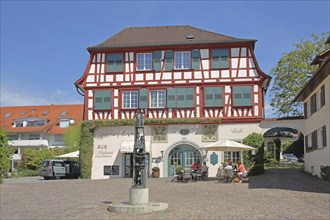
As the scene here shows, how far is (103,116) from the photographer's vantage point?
35.1 meters

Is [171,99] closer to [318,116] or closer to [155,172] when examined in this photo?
[155,172]

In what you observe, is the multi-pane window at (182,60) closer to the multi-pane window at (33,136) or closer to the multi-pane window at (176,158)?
the multi-pane window at (176,158)

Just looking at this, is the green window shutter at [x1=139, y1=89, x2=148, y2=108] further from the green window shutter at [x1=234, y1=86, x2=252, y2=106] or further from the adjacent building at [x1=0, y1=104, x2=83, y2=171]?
the adjacent building at [x1=0, y1=104, x2=83, y2=171]

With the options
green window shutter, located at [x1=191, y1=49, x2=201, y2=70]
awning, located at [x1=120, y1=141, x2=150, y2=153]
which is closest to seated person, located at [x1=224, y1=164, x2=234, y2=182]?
awning, located at [x1=120, y1=141, x2=150, y2=153]

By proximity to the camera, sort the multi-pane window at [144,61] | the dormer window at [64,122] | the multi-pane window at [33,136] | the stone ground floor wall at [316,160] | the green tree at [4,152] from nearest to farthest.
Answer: the stone ground floor wall at [316,160] → the green tree at [4,152] → the multi-pane window at [144,61] → the multi-pane window at [33,136] → the dormer window at [64,122]

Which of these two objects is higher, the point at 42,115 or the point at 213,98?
the point at 42,115

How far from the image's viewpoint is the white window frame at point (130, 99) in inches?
1378

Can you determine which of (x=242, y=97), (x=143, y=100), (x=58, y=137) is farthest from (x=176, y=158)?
(x=58, y=137)

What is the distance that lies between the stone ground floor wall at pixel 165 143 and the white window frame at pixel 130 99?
5.61 ft

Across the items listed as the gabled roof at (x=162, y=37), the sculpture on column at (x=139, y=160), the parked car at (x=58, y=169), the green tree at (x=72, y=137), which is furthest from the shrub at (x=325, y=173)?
the green tree at (x=72, y=137)

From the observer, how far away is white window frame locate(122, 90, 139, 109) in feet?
115

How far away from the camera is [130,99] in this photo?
115ft

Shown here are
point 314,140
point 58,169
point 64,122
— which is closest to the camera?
point 314,140

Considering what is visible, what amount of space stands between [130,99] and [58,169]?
8925 millimetres
